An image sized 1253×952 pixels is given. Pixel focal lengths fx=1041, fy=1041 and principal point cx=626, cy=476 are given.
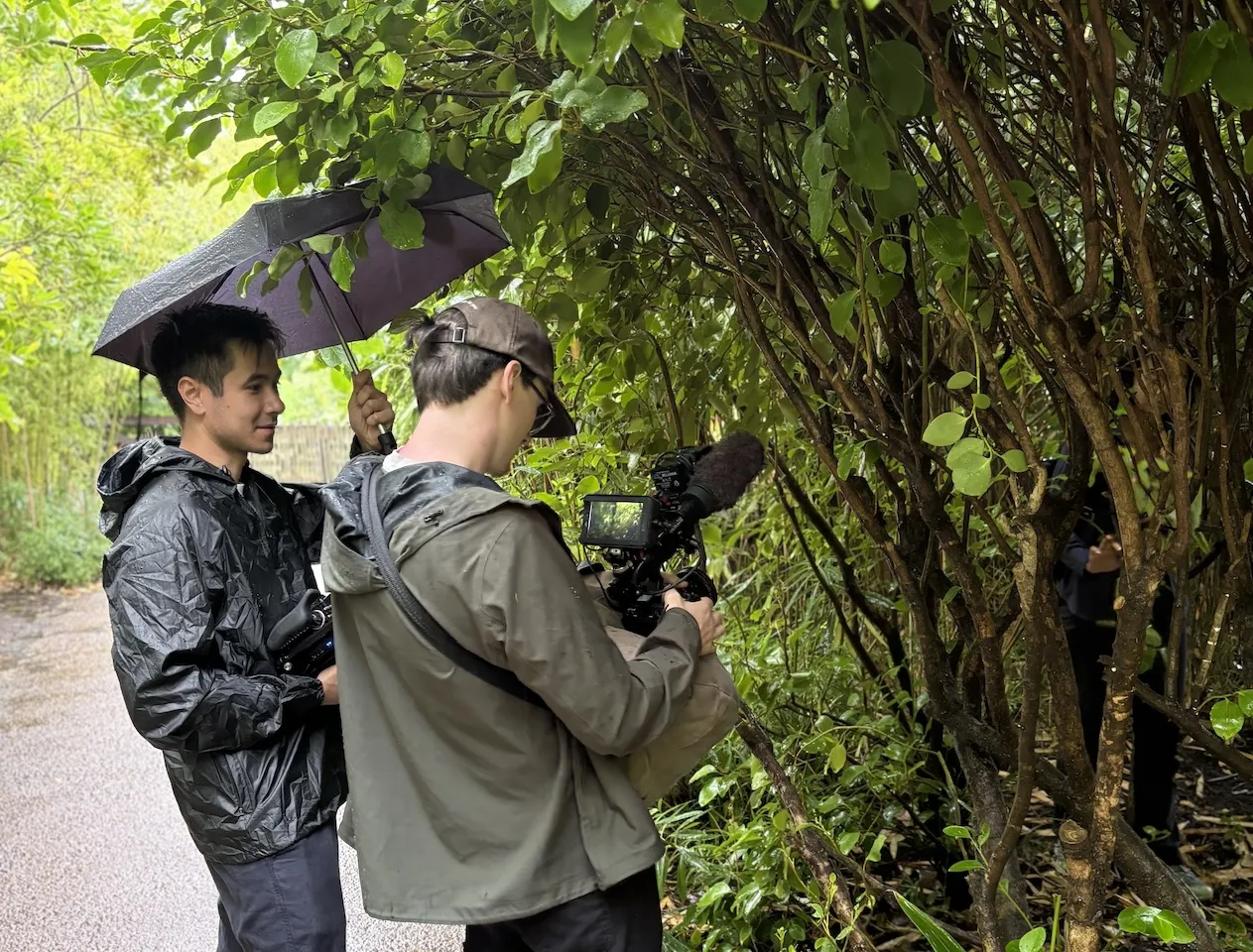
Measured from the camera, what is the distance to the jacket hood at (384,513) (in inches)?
61.5

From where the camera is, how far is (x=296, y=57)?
4.75 feet

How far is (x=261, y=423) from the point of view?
2201 millimetres

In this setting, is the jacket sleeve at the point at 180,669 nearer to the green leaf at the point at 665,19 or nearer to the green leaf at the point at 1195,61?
the green leaf at the point at 665,19

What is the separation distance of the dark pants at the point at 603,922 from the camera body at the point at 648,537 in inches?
17.4

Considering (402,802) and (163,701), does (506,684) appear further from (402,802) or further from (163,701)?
(163,701)

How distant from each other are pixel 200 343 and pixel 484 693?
1.08 m

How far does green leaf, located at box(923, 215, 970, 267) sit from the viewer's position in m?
1.48

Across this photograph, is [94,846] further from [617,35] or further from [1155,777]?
[617,35]

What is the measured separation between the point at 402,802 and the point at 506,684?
26cm

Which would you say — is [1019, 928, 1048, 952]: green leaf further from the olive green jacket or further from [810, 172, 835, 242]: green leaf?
[810, 172, 835, 242]: green leaf

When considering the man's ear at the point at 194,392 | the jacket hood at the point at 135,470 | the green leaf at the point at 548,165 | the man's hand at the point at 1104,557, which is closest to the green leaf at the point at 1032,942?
the green leaf at the point at 548,165

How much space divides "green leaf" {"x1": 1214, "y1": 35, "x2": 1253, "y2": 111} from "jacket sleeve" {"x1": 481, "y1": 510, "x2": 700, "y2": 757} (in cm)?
103

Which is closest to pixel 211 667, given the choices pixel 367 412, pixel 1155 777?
pixel 367 412

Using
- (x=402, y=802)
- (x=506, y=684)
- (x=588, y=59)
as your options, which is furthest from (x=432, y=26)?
(x=402, y=802)
